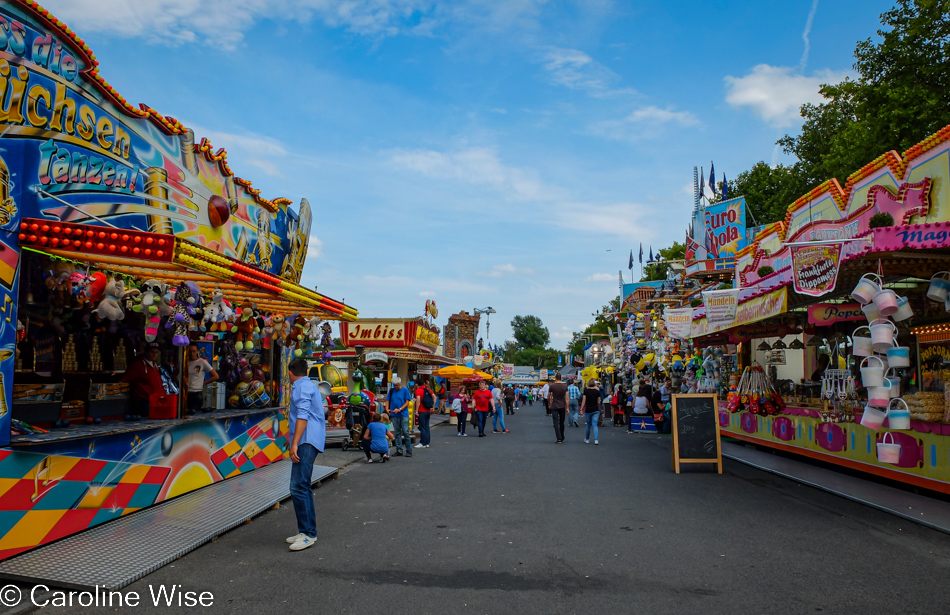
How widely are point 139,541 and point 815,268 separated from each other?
9.03m

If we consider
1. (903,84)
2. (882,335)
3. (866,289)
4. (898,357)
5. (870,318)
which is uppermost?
(903,84)

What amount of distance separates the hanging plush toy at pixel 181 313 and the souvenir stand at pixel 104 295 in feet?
0.06

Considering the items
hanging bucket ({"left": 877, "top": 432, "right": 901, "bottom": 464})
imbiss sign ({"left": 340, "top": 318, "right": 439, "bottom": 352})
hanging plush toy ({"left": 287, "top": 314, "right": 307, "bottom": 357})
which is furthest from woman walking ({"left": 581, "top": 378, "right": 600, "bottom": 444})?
imbiss sign ({"left": 340, "top": 318, "right": 439, "bottom": 352})

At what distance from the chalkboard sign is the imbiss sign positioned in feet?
59.6

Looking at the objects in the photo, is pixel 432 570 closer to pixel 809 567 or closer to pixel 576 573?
pixel 576 573

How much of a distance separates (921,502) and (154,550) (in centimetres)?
916

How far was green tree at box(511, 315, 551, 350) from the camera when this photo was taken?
148 m

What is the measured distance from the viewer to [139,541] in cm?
636

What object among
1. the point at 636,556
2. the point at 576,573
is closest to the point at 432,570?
the point at 576,573

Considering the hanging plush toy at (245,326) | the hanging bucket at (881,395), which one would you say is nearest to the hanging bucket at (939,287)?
the hanging bucket at (881,395)

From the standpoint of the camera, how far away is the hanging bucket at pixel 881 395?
8242 mm

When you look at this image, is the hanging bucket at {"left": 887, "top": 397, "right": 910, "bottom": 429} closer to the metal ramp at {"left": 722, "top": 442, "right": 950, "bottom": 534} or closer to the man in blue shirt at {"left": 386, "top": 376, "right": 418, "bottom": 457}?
the metal ramp at {"left": 722, "top": 442, "right": 950, "bottom": 534}

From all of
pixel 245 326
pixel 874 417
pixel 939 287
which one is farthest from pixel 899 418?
pixel 245 326

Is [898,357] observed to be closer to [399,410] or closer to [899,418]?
[899,418]
